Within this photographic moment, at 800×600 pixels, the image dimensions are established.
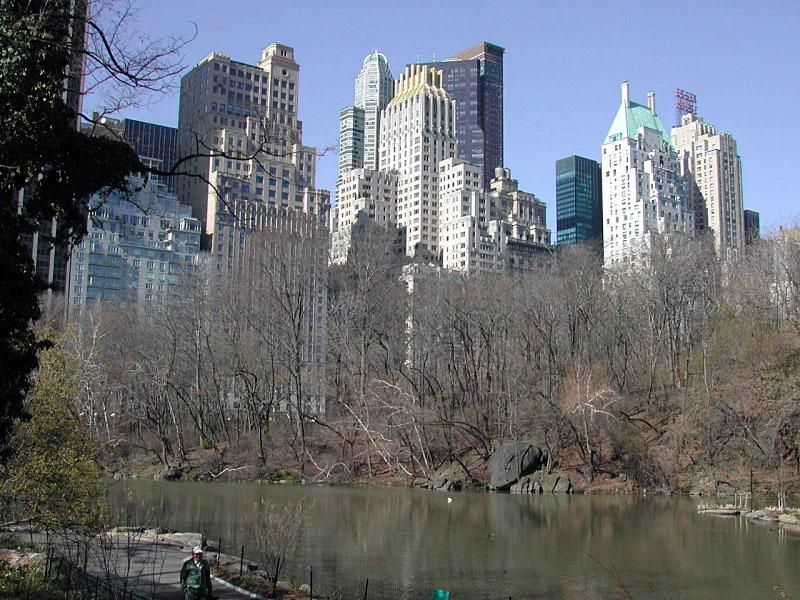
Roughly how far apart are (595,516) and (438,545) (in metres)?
10.0

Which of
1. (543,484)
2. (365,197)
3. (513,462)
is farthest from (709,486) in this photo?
(365,197)

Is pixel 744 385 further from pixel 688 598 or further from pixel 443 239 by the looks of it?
pixel 443 239

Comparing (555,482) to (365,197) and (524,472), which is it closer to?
(524,472)

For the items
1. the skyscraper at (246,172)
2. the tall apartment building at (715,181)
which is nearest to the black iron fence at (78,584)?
the skyscraper at (246,172)

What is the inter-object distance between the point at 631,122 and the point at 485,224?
40000mm

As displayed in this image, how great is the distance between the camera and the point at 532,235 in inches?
5655

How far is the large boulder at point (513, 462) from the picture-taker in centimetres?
4244

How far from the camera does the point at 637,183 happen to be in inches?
5802

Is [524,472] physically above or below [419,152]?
below

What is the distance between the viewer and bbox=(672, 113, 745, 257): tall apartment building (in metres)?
167

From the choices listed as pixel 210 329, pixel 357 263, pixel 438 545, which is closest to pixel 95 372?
pixel 210 329

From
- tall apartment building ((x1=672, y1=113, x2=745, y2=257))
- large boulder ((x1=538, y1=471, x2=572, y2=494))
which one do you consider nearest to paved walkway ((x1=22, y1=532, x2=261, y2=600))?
large boulder ((x1=538, y1=471, x2=572, y2=494))

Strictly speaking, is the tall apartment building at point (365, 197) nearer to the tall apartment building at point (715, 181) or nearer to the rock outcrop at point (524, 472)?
the tall apartment building at point (715, 181)

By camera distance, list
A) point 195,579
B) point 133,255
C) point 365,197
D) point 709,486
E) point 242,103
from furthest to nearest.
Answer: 1. point 365,197
2. point 242,103
3. point 133,255
4. point 709,486
5. point 195,579
